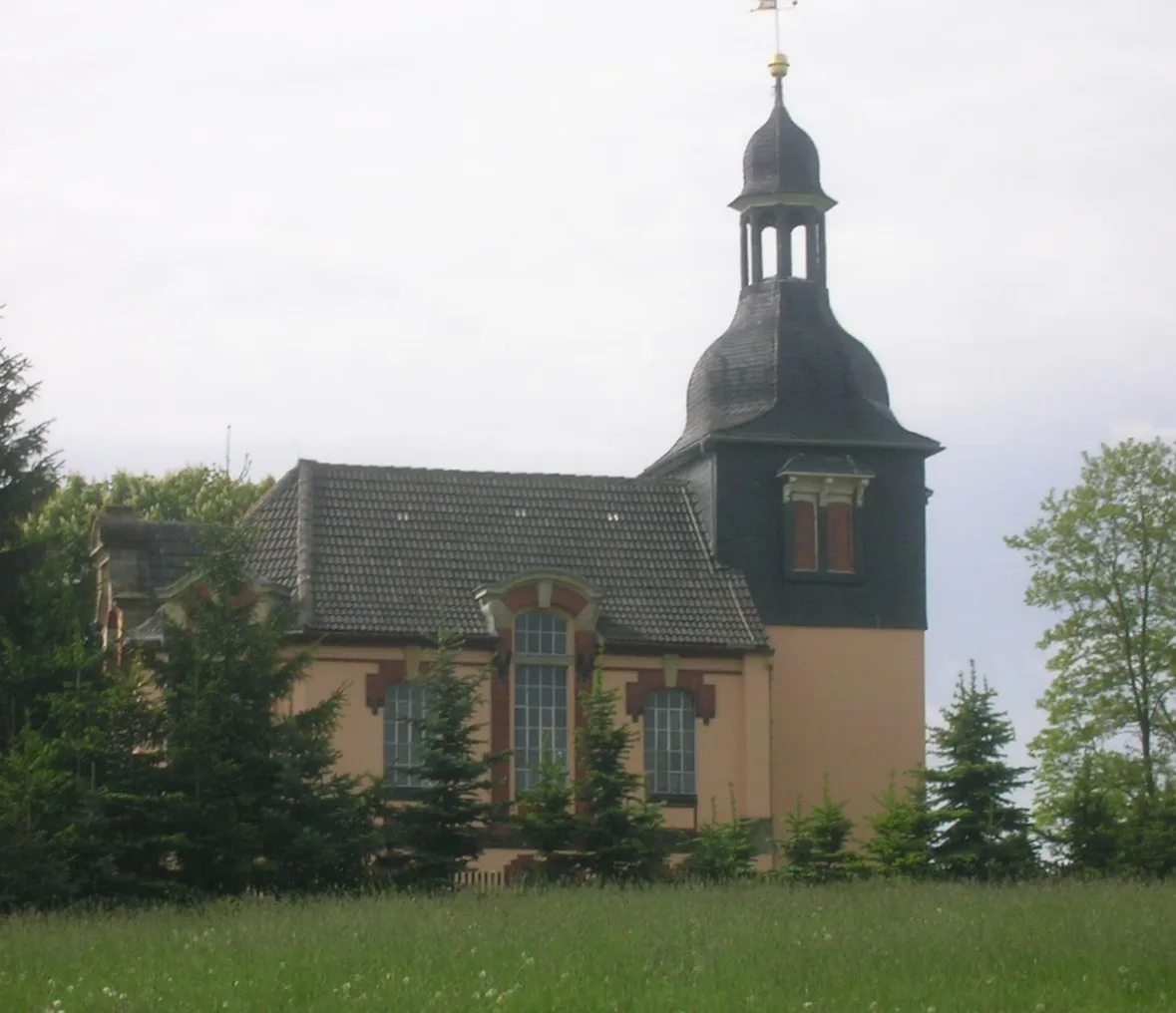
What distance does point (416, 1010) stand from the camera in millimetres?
17938

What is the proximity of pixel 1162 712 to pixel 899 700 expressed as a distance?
23.7 ft

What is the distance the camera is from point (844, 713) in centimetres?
4312

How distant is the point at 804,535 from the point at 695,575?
2.29 metres

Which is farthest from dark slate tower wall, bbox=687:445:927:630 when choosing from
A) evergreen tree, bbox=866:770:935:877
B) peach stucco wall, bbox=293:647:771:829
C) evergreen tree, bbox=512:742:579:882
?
evergreen tree, bbox=512:742:579:882

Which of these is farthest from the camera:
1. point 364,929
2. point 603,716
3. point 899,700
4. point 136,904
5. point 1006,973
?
point 899,700

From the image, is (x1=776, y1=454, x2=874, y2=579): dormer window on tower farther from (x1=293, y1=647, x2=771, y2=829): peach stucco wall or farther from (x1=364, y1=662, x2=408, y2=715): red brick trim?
(x1=364, y1=662, x2=408, y2=715): red brick trim

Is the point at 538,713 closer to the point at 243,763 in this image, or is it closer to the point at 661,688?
the point at 661,688

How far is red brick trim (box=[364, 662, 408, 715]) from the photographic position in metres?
39.8

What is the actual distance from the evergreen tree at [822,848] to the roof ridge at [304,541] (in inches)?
363

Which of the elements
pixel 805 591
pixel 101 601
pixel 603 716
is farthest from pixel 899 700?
pixel 101 601

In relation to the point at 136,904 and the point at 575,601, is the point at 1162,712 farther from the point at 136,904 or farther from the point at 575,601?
the point at 136,904

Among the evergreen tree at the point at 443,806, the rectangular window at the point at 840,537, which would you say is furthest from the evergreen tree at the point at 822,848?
the rectangular window at the point at 840,537

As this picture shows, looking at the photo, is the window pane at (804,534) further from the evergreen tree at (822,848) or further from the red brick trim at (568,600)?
the evergreen tree at (822,848)

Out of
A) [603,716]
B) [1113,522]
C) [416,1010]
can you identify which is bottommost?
[416,1010]
